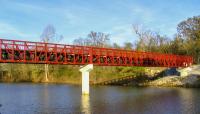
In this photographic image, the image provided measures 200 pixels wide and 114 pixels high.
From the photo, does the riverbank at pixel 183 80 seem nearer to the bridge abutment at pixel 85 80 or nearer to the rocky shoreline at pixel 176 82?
the rocky shoreline at pixel 176 82

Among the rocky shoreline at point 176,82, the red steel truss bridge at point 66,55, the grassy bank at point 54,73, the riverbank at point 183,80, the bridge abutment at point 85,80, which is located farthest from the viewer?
the grassy bank at point 54,73

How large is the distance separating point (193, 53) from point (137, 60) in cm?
4410

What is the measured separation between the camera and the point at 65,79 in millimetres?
135250

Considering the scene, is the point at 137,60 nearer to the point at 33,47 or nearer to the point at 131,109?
the point at 33,47

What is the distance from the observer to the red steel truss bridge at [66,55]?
62.6 metres

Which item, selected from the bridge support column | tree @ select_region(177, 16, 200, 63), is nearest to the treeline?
tree @ select_region(177, 16, 200, 63)

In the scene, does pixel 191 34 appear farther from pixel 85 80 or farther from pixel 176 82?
pixel 85 80

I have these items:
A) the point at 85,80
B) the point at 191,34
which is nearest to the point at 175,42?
the point at 191,34

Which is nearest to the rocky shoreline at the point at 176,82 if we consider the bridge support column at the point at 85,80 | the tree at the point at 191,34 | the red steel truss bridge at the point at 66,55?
the red steel truss bridge at the point at 66,55

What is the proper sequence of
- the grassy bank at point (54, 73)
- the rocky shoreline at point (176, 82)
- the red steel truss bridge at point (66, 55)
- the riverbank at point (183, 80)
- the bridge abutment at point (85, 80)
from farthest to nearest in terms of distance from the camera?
→ the grassy bank at point (54, 73)
the riverbank at point (183, 80)
the rocky shoreline at point (176, 82)
the bridge abutment at point (85, 80)
the red steel truss bridge at point (66, 55)

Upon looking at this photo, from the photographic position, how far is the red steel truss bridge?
62562mm

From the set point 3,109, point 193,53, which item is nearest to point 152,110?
point 3,109

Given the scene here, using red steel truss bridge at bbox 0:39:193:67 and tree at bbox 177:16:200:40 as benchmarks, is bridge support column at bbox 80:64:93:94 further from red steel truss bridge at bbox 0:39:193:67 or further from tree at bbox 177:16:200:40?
tree at bbox 177:16:200:40

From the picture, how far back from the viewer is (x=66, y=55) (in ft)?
238
